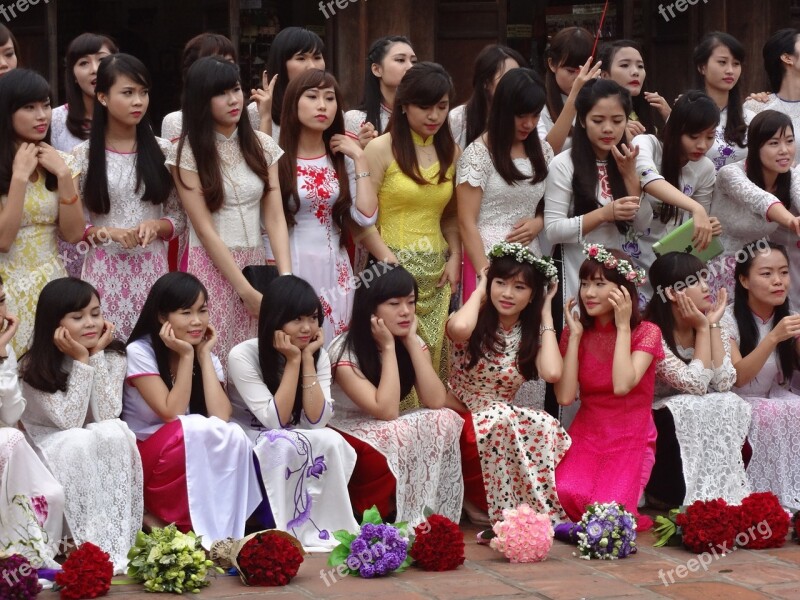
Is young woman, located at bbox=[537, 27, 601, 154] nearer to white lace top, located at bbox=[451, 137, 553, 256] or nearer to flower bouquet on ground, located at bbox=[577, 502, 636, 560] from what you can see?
white lace top, located at bbox=[451, 137, 553, 256]

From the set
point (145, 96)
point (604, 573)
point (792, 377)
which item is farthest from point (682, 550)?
point (145, 96)

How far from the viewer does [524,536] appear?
5172 millimetres

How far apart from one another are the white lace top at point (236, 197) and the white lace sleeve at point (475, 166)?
0.85 m

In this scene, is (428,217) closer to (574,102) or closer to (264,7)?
(574,102)

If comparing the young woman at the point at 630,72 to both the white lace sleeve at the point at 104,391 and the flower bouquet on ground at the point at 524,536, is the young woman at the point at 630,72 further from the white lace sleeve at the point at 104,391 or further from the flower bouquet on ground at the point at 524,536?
the white lace sleeve at the point at 104,391

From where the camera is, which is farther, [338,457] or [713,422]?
[713,422]

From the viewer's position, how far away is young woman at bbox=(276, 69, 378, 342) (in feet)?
Answer: 19.7

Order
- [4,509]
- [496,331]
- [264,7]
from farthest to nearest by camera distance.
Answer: [264,7] → [496,331] → [4,509]

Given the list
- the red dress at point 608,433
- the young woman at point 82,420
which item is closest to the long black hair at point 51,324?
the young woman at point 82,420

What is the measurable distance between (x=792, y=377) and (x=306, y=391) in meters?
2.39

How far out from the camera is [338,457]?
17.8 feet

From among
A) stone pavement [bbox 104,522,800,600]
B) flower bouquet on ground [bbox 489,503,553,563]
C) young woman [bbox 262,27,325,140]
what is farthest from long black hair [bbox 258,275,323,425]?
young woman [bbox 262,27,325,140]

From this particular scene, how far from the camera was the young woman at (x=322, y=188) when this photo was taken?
19.7 feet

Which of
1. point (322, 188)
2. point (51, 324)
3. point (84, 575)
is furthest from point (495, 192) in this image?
point (84, 575)
